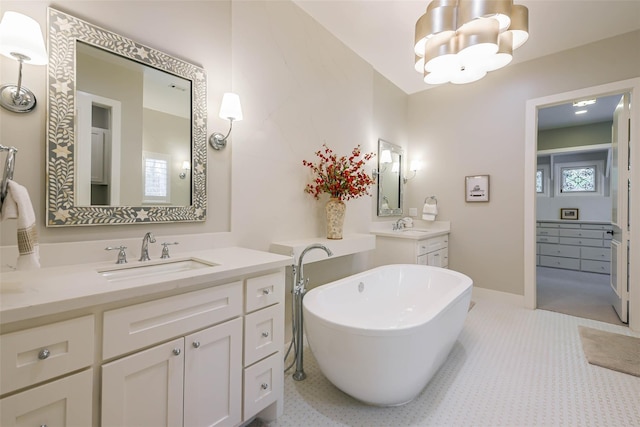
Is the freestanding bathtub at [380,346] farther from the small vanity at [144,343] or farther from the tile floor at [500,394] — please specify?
the small vanity at [144,343]

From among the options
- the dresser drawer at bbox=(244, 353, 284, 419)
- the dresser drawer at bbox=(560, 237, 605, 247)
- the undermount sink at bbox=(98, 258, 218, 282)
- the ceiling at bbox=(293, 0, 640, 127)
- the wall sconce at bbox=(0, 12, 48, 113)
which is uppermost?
the ceiling at bbox=(293, 0, 640, 127)

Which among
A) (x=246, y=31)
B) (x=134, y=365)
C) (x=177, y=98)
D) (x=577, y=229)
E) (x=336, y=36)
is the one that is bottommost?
(x=134, y=365)

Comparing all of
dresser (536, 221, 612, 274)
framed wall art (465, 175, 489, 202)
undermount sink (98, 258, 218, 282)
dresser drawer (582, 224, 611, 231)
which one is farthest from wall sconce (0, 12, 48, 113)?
dresser drawer (582, 224, 611, 231)

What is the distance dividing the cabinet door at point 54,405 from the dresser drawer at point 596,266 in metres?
6.73

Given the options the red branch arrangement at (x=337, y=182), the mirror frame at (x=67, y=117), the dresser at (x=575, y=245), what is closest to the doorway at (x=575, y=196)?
the dresser at (x=575, y=245)

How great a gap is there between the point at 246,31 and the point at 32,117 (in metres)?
1.41

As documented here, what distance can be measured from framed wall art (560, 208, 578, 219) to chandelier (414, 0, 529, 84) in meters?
5.07

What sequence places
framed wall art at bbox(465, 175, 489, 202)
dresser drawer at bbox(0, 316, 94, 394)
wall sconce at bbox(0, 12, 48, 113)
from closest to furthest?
dresser drawer at bbox(0, 316, 94, 394)
wall sconce at bbox(0, 12, 48, 113)
framed wall art at bbox(465, 175, 489, 202)

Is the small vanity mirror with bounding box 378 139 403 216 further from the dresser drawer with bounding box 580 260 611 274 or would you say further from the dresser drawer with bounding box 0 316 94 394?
the dresser drawer with bounding box 580 260 611 274

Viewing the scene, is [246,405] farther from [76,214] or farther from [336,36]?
[336,36]

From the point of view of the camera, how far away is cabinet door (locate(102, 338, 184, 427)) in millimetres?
943

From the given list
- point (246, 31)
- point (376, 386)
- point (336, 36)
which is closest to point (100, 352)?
point (376, 386)

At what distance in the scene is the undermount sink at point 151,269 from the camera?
1251 millimetres

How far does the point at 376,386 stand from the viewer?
4.79 feet
